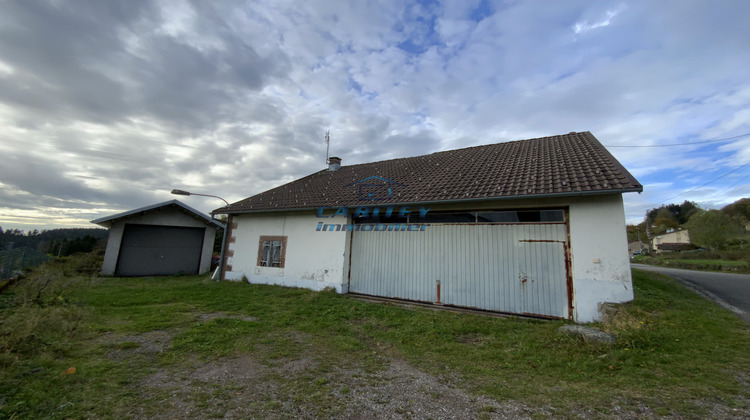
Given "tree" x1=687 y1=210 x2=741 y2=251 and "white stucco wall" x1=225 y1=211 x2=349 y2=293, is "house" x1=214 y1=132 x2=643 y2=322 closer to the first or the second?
"white stucco wall" x1=225 y1=211 x2=349 y2=293

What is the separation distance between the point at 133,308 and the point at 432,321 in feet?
22.5

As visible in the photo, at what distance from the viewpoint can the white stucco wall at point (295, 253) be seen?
8992 mm

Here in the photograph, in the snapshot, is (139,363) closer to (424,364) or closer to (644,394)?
(424,364)

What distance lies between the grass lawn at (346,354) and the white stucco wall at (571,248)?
2.25 ft

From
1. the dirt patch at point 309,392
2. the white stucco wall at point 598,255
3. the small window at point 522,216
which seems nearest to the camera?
the dirt patch at point 309,392

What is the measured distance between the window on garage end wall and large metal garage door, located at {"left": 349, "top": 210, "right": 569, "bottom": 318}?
9.51 feet

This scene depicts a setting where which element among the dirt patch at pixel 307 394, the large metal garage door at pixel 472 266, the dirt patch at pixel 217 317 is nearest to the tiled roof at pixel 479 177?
the large metal garage door at pixel 472 266

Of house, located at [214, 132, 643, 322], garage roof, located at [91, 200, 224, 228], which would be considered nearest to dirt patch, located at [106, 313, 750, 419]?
house, located at [214, 132, 643, 322]

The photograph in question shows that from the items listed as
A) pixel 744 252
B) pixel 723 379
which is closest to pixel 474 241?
pixel 723 379

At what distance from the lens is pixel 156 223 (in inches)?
553

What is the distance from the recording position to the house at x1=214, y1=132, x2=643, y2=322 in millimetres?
6004

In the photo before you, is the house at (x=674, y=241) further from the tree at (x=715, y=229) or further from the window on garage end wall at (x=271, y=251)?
the window on garage end wall at (x=271, y=251)

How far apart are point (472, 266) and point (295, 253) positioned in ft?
19.1

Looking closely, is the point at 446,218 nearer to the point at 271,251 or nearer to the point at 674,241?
the point at 271,251
